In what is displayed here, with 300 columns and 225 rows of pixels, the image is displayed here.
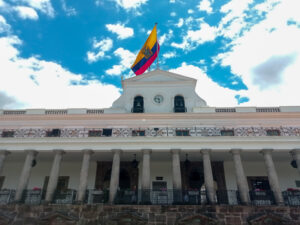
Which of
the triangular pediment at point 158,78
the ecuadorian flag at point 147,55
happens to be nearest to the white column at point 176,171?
the triangular pediment at point 158,78

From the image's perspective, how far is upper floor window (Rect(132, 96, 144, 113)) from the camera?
2094 centimetres

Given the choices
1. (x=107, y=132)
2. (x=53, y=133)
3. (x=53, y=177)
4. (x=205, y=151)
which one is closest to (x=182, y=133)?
(x=205, y=151)

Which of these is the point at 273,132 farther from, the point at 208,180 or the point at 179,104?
the point at 179,104

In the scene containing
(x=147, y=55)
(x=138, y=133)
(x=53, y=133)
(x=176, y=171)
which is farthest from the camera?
(x=147, y=55)

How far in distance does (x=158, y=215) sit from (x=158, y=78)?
12775 mm

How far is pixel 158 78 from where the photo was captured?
22.6 m

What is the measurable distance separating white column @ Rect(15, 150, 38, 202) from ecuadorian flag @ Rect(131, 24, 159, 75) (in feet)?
40.8

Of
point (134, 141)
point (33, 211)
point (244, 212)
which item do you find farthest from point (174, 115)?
point (33, 211)

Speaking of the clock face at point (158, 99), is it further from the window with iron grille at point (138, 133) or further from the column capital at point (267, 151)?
the column capital at point (267, 151)

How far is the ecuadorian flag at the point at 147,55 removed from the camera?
939 inches

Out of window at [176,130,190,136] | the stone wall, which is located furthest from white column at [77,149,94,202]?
window at [176,130,190,136]

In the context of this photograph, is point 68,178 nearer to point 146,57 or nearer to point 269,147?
point 146,57

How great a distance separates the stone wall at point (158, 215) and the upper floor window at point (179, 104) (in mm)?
8857

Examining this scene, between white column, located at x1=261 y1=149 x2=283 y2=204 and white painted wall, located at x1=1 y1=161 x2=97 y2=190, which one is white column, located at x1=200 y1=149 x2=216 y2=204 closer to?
white column, located at x1=261 y1=149 x2=283 y2=204
